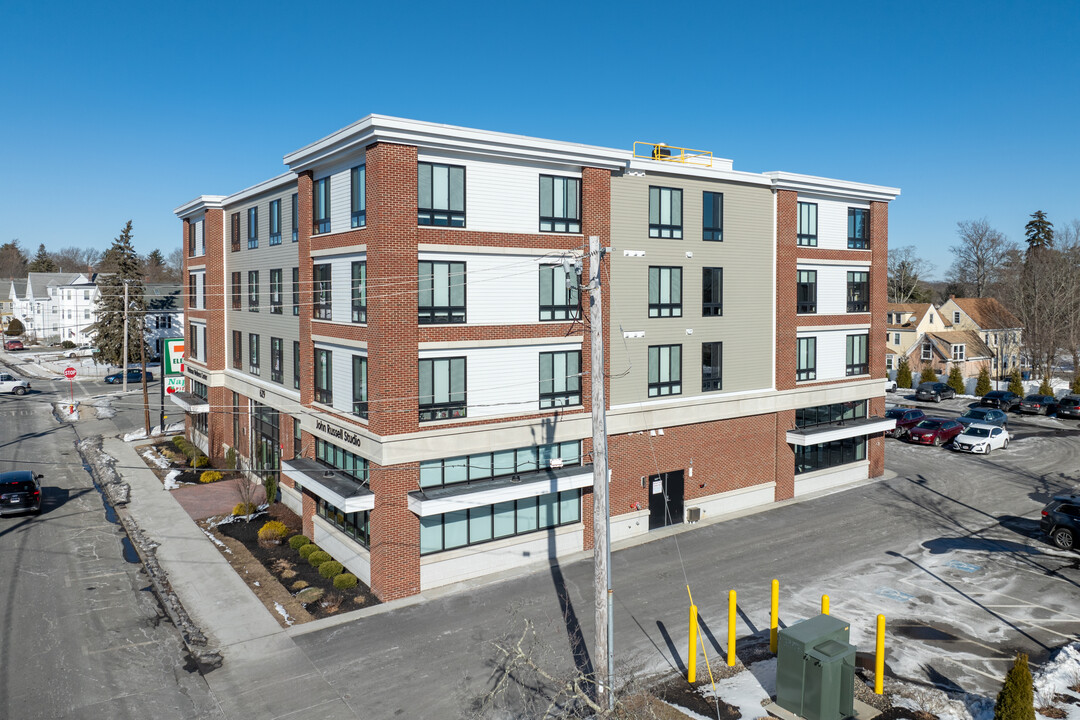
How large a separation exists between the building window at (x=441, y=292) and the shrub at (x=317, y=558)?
838 centimetres

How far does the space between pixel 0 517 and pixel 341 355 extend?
1606 cm

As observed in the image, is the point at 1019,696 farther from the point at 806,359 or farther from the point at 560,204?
the point at 806,359

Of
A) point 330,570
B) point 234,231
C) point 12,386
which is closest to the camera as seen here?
point 330,570

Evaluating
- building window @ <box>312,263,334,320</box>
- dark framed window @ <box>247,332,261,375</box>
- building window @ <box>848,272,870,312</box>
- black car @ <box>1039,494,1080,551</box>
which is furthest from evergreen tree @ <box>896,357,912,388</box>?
building window @ <box>312,263,334,320</box>

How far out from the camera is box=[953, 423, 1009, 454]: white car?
127 feet

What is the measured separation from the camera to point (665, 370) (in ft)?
85.7

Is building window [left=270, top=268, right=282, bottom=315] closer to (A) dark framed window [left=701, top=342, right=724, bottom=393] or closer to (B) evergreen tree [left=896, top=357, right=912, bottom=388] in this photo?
(A) dark framed window [left=701, top=342, right=724, bottom=393]

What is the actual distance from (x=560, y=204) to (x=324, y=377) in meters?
9.82

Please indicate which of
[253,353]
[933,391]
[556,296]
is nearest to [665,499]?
[556,296]

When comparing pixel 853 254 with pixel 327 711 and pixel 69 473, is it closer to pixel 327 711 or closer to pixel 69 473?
pixel 327 711

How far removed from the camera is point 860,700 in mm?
14508

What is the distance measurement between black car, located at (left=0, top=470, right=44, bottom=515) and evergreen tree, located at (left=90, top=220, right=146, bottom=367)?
92.3 ft

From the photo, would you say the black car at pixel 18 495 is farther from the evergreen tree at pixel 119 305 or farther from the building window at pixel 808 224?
the building window at pixel 808 224

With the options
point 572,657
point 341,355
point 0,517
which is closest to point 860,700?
point 572,657
